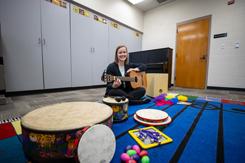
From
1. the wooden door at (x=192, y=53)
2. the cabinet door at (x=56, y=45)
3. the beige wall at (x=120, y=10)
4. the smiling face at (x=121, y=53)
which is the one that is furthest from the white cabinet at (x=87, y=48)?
the wooden door at (x=192, y=53)

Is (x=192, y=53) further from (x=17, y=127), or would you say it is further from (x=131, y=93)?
(x=17, y=127)

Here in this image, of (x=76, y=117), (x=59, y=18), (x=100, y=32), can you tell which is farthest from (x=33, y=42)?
(x=76, y=117)

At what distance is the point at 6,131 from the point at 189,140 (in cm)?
136

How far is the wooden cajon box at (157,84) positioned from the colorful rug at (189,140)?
951 mm

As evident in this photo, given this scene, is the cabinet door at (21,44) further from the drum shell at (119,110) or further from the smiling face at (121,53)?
the drum shell at (119,110)

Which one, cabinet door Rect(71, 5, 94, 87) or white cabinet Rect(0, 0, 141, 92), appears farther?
cabinet door Rect(71, 5, 94, 87)

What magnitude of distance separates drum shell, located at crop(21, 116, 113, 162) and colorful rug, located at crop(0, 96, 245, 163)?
19cm

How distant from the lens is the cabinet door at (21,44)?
199cm

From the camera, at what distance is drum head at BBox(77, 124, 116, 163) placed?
48cm

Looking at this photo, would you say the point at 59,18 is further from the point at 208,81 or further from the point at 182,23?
the point at 208,81

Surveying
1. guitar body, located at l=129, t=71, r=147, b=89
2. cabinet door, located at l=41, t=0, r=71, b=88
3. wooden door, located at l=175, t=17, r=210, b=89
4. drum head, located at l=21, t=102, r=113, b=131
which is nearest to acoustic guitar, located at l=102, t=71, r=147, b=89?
guitar body, located at l=129, t=71, r=147, b=89

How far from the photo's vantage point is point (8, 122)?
1.08 m

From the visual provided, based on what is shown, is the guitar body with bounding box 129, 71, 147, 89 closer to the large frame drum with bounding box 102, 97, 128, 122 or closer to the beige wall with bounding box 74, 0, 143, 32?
the large frame drum with bounding box 102, 97, 128, 122

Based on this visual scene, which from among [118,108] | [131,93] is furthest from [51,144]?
[131,93]
